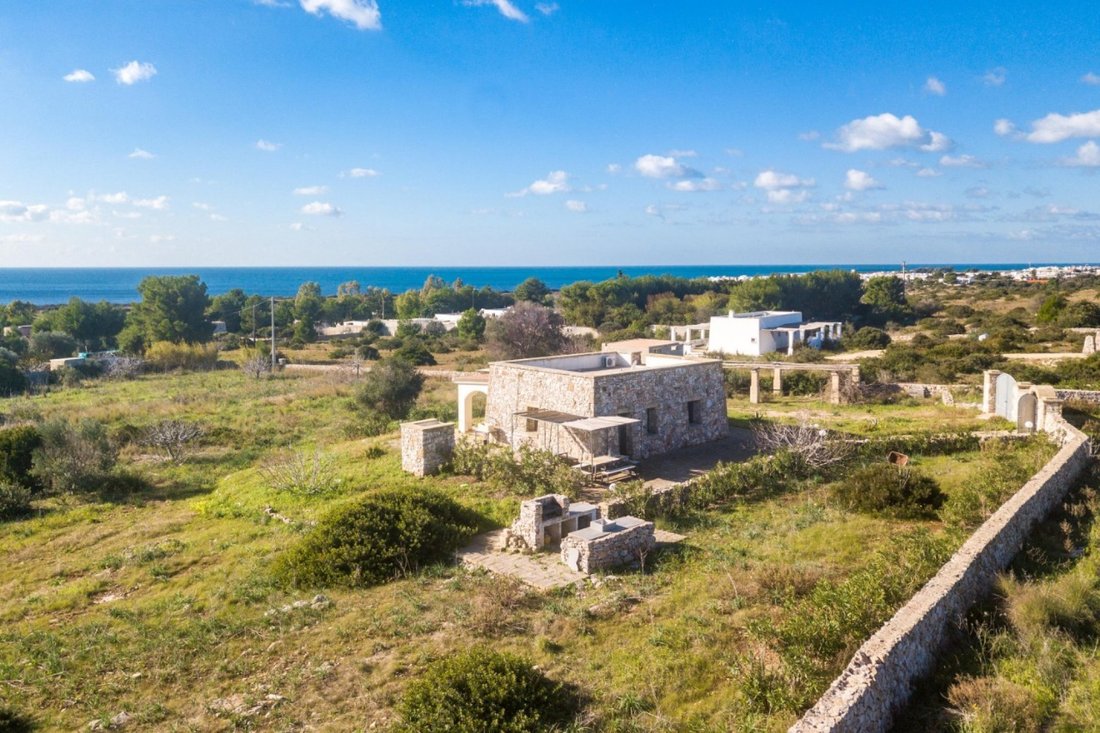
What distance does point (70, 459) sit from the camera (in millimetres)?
20938

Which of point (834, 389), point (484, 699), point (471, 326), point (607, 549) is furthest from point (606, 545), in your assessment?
point (471, 326)

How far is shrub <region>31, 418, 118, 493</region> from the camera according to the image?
20.7 meters

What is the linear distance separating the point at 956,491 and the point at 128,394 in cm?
3740

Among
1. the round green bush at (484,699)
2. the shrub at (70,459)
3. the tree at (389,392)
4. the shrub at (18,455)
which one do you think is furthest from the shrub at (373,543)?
the tree at (389,392)

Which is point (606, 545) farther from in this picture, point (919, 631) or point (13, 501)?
point (13, 501)

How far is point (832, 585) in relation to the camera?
10.3m

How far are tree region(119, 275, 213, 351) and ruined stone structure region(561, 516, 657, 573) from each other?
50307 millimetres

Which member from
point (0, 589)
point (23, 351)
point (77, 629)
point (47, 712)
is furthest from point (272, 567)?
point (23, 351)

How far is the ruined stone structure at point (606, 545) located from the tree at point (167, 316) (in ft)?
165

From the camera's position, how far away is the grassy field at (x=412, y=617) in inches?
326

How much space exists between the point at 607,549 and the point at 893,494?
6203mm

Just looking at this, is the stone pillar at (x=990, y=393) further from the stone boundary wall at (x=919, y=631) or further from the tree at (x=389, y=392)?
the tree at (x=389, y=392)

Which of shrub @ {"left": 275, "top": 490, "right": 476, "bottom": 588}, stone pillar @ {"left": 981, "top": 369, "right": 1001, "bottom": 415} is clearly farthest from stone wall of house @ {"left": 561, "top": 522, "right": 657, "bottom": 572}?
stone pillar @ {"left": 981, "top": 369, "right": 1001, "bottom": 415}

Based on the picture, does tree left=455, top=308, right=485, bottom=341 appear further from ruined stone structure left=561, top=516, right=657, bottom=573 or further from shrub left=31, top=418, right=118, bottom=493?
ruined stone structure left=561, top=516, right=657, bottom=573
